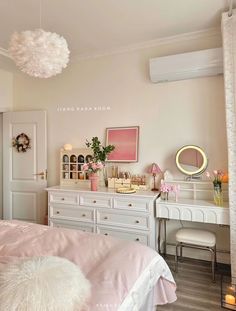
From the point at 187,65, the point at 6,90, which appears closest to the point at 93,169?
the point at 187,65

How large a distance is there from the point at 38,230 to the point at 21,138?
226 centimetres

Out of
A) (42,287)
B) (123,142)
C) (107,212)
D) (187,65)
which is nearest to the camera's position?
(42,287)

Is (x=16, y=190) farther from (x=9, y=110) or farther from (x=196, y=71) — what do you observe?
(x=196, y=71)

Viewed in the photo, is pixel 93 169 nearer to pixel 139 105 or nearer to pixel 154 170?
pixel 154 170

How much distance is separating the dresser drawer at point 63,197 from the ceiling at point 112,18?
6.43 ft

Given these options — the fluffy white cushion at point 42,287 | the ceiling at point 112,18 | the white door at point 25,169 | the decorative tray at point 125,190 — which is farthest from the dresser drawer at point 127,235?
the ceiling at point 112,18

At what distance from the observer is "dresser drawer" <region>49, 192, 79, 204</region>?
3010 millimetres

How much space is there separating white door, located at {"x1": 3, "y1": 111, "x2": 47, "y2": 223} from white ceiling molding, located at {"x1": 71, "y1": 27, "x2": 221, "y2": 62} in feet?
3.77

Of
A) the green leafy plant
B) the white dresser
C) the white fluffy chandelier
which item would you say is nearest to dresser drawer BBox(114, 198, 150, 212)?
the white dresser

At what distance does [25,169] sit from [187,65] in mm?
2834

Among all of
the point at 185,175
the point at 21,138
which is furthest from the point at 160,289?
the point at 21,138

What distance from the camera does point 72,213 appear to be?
3.02 meters

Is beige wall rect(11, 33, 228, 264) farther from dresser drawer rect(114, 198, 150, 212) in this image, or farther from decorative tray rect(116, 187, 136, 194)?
dresser drawer rect(114, 198, 150, 212)

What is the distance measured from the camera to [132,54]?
3191 millimetres
